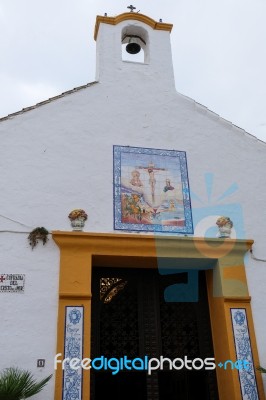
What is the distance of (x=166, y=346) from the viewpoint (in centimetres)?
823

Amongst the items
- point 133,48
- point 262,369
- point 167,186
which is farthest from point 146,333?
point 133,48

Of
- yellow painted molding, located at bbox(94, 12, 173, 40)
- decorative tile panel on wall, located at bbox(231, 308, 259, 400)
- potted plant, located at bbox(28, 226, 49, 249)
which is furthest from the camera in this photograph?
yellow painted molding, located at bbox(94, 12, 173, 40)

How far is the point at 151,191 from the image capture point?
8.66 m

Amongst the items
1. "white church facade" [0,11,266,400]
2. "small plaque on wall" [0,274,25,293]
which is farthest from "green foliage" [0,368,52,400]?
"small plaque on wall" [0,274,25,293]

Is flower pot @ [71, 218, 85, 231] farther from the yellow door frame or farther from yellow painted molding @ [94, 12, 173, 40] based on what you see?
yellow painted molding @ [94, 12, 173, 40]

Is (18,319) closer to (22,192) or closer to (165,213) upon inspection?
(22,192)

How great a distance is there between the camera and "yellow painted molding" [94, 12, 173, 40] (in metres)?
10.3

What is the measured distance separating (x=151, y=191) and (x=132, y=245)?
1.16m

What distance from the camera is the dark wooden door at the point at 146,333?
7.84m

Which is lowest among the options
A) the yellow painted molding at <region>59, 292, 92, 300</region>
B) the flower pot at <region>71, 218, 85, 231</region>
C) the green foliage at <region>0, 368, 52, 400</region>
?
the green foliage at <region>0, 368, 52, 400</region>

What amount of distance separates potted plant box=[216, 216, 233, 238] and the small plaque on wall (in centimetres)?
347

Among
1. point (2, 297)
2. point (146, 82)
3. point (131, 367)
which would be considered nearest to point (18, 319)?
point (2, 297)

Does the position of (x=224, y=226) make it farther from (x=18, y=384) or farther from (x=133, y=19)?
(x=133, y=19)

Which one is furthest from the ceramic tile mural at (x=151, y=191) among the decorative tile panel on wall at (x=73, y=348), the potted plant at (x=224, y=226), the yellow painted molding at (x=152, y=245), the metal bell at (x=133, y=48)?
the metal bell at (x=133, y=48)
